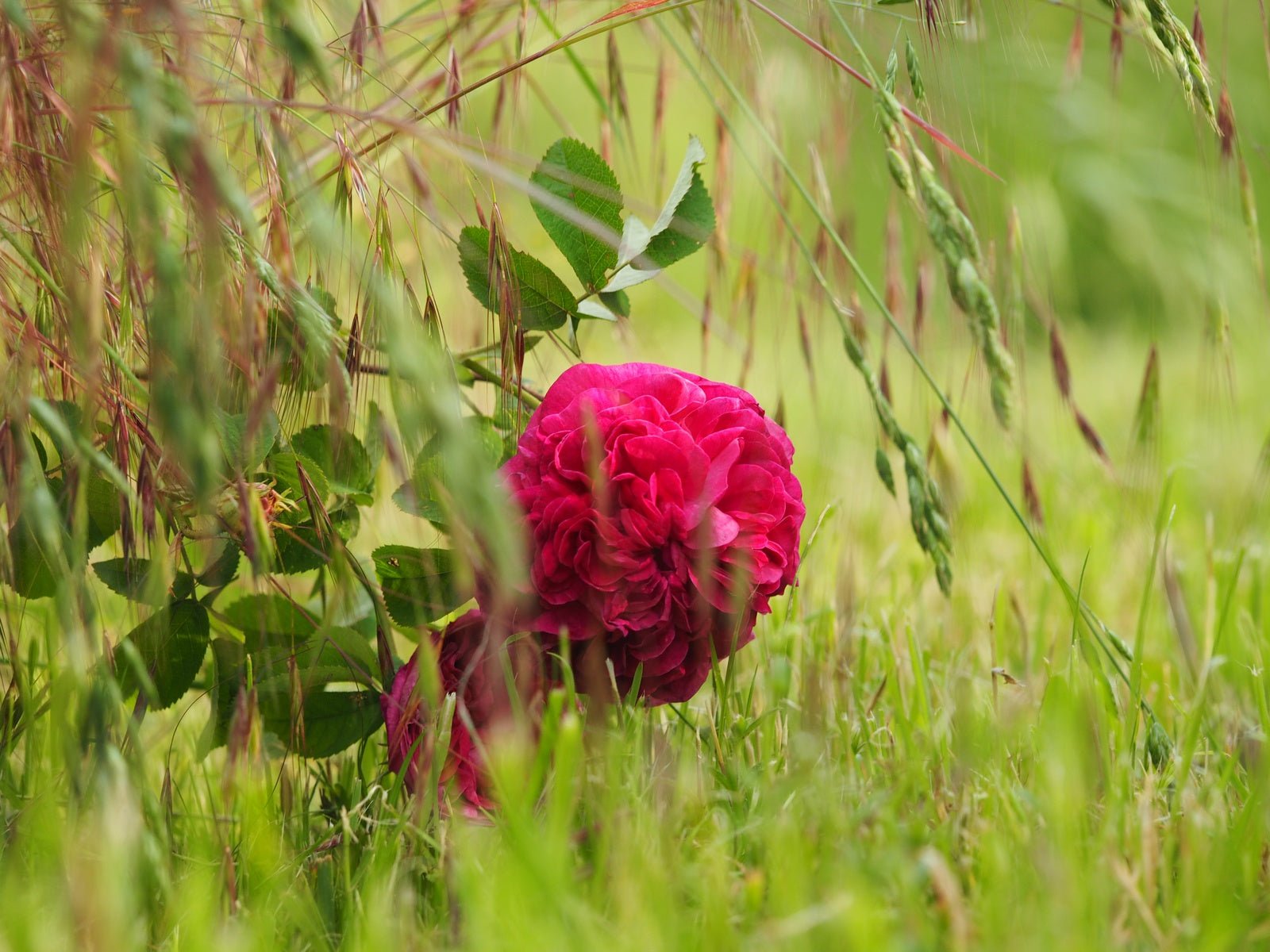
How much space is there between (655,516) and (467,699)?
156 millimetres

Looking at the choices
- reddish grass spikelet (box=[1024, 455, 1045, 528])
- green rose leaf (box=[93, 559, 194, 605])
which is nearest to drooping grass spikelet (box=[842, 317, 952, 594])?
reddish grass spikelet (box=[1024, 455, 1045, 528])

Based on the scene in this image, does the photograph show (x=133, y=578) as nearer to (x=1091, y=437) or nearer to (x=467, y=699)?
(x=467, y=699)

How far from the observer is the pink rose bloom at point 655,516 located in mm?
637

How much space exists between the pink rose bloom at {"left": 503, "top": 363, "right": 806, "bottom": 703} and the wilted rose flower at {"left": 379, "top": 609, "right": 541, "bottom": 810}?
0.03 metres

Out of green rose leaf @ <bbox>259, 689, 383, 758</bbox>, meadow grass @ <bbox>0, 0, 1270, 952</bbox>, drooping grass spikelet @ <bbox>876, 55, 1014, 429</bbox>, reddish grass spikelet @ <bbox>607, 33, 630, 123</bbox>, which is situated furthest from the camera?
reddish grass spikelet @ <bbox>607, 33, 630, 123</bbox>

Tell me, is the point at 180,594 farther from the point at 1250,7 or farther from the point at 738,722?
the point at 1250,7

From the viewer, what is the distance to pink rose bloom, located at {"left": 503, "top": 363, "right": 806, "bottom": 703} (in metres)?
0.64

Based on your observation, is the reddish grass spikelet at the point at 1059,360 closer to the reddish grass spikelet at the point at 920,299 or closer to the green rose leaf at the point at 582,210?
the reddish grass spikelet at the point at 920,299

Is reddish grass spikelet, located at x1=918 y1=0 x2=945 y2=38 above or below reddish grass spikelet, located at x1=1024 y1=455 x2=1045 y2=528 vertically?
above

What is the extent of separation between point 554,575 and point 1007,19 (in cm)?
40

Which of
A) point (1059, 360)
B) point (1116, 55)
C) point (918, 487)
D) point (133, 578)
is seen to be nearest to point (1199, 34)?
point (1116, 55)

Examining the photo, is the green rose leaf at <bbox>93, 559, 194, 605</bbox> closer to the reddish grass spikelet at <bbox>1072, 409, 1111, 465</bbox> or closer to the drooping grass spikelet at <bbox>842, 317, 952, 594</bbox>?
the drooping grass spikelet at <bbox>842, 317, 952, 594</bbox>

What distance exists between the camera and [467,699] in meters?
0.69

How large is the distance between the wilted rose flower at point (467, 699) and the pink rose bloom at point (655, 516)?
1.3 inches
